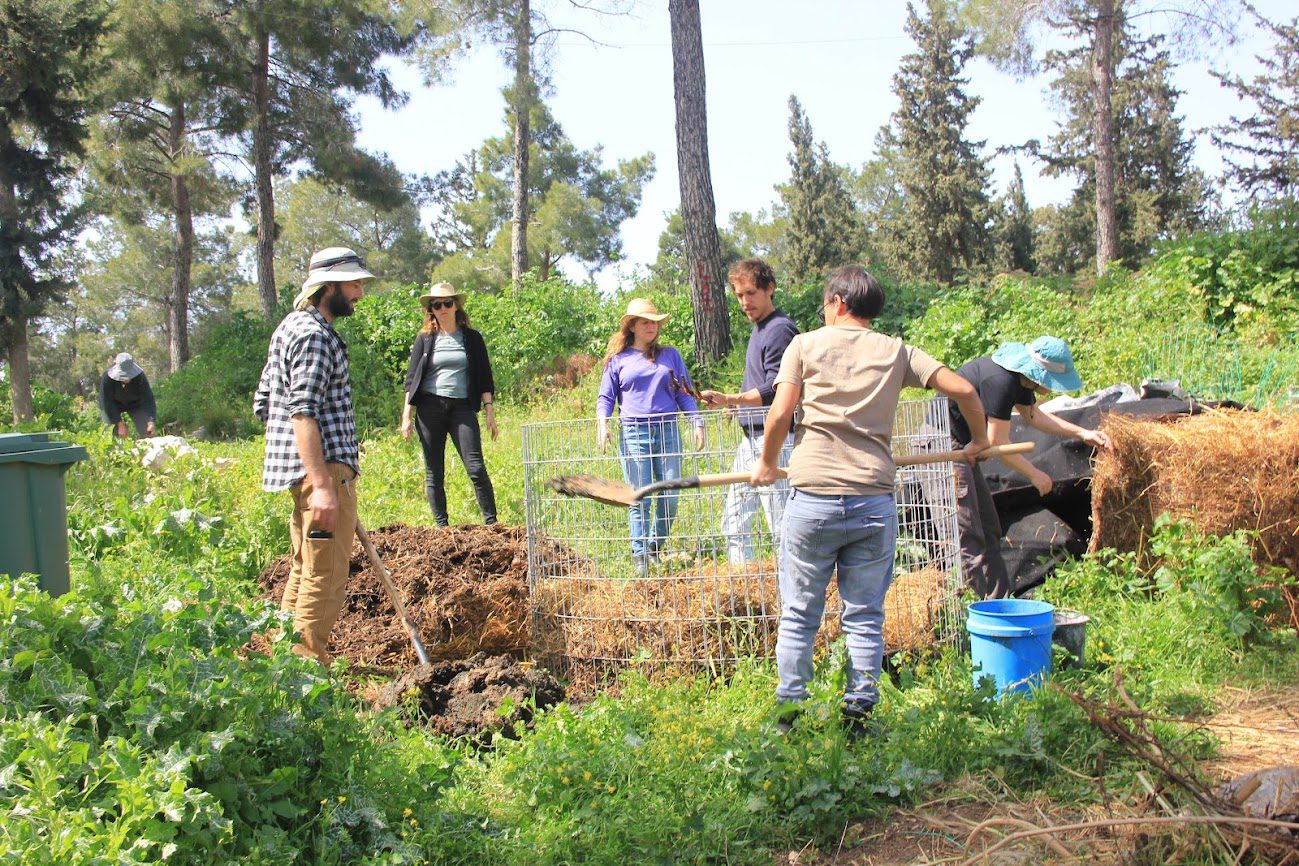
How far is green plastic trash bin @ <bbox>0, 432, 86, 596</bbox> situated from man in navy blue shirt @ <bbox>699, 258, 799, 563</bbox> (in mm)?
2584

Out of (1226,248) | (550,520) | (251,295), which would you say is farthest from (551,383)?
(251,295)

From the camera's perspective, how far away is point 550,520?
4.51 meters

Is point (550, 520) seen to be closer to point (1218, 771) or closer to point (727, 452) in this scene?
point (727, 452)

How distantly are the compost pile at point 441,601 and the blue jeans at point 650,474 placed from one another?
761 mm

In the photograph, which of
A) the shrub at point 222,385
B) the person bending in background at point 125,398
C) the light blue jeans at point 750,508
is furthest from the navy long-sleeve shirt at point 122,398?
the light blue jeans at point 750,508

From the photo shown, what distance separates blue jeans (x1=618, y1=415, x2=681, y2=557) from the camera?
4281 mm

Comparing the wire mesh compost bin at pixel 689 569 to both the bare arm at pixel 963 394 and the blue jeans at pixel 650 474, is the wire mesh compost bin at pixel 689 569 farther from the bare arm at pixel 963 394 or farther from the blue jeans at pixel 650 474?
the bare arm at pixel 963 394

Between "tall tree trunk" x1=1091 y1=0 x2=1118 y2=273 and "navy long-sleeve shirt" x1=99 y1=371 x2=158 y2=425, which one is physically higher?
"tall tree trunk" x1=1091 y1=0 x2=1118 y2=273

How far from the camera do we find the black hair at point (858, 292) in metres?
3.46

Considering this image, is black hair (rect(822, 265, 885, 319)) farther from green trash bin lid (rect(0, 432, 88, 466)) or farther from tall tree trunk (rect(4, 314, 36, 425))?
tall tree trunk (rect(4, 314, 36, 425))

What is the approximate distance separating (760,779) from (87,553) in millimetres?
4657

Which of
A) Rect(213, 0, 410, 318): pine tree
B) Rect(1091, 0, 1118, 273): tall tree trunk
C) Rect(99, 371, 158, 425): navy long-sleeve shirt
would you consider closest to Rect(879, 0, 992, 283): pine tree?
Rect(1091, 0, 1118, 273): tall tree trunk

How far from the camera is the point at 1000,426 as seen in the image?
14.6 feet

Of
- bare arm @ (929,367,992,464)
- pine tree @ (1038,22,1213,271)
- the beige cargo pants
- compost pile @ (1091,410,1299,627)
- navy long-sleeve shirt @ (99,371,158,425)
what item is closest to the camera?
bare arm @ (929,367,992,464)
